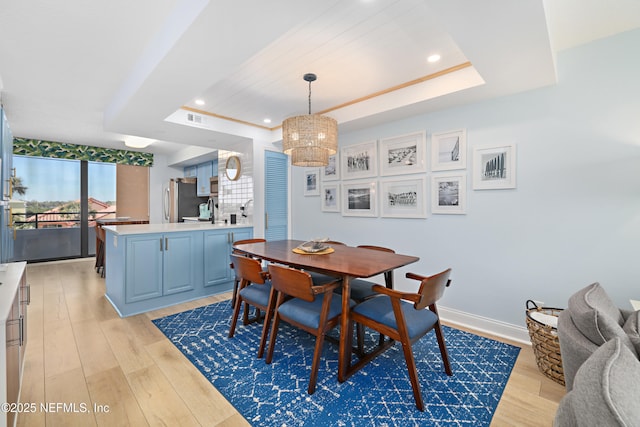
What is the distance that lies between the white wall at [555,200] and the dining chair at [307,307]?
1.57 m

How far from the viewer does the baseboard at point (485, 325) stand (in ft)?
8.14

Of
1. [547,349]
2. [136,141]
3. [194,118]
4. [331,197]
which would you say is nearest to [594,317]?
[547,349]

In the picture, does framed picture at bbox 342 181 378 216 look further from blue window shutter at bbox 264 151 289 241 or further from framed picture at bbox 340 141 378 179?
blue window shutter at bbox 264 151 289 241

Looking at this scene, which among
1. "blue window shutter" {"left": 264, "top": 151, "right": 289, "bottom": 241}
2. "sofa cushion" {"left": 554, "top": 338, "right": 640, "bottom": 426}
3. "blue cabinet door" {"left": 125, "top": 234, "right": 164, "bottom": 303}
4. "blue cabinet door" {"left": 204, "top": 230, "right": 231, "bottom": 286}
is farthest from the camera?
"blue window shutter" {"left": 264, "top": 151, "right": 289, "bottom": 241}

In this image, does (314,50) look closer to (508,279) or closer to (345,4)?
(345,4)

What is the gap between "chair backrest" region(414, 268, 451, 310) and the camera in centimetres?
165

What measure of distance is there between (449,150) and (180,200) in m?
5.50

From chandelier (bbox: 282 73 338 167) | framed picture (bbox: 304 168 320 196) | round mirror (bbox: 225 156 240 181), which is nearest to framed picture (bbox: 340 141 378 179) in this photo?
framed picture (bbox: 304 168 320 196)

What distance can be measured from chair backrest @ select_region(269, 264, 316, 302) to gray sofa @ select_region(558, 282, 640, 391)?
4.05 ft

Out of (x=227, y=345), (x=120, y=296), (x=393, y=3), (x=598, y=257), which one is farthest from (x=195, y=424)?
(x=598, y=257)

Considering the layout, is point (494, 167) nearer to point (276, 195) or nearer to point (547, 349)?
point (547, 349)

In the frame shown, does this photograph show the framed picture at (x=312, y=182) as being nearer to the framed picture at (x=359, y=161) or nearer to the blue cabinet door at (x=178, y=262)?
the framed picture at (x=359, y=161)

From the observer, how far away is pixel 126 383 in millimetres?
1882

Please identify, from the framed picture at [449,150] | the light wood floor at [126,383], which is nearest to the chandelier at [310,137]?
the framed picture at [449,150]
